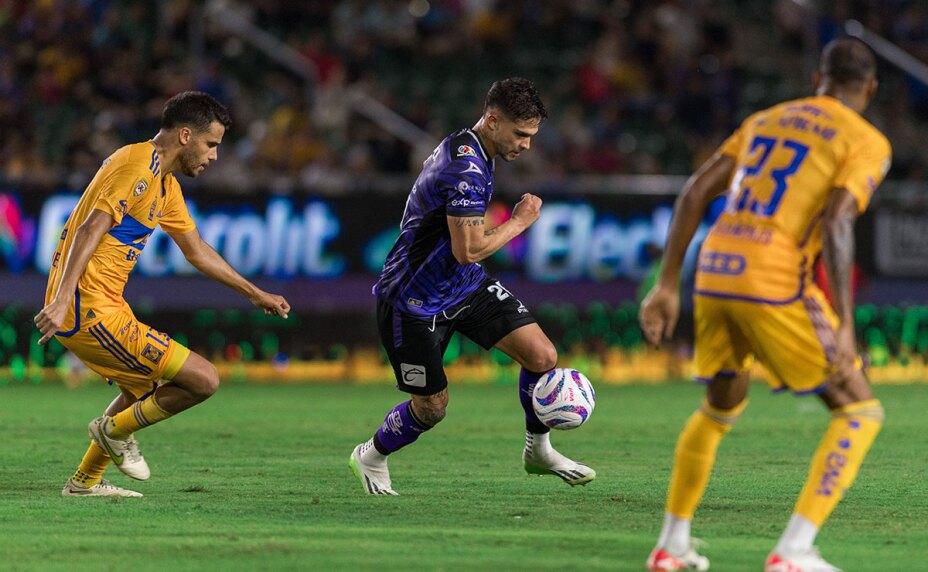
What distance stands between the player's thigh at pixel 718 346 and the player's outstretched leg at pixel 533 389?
267 cm

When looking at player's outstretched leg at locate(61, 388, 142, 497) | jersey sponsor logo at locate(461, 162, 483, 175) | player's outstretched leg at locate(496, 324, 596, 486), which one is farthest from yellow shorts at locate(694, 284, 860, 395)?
player's outstretched leg at locate(61, 388, 142, 497)

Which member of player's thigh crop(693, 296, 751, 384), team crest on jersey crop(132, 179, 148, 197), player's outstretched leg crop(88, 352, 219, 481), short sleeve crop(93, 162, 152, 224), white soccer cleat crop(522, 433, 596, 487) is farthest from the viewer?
white soccer cleat crop(522, 433, 596, 487)

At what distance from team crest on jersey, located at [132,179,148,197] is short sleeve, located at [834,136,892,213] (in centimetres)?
407

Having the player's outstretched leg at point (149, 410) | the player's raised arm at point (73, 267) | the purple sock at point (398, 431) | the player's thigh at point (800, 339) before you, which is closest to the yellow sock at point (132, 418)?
the player's outstretched leg at point (149, 410)

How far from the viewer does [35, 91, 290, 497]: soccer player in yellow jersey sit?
28.9ft

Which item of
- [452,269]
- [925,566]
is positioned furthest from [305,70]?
[925,566]

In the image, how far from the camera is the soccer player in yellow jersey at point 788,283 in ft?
20.6

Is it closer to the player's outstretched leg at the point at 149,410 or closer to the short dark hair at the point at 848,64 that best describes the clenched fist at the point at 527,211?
the player's outstretched leg at the point at 149,410

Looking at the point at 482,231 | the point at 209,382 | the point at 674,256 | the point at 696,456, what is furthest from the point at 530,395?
the point at 674,256

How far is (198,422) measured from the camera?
14031 millimetres

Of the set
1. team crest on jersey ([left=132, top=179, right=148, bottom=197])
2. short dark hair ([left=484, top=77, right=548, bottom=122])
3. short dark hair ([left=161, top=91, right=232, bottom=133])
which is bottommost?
team crest on jersey ([left=132, top=179, right=148, bottom=197])

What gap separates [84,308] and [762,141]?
409 cm

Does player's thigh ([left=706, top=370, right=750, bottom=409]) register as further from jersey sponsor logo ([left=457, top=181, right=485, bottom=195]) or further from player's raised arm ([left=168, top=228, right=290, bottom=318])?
player's raised arm ([left=168, top=228, right=290, bottom=318])

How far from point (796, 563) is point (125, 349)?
420 centimetres
